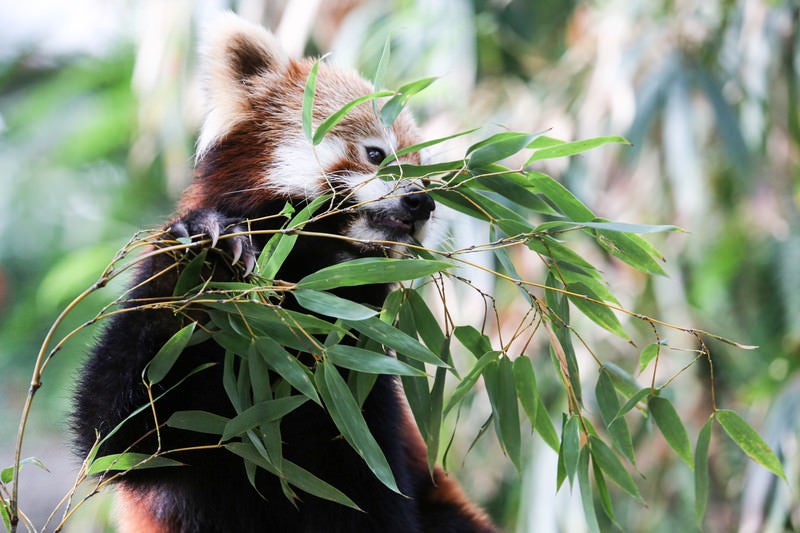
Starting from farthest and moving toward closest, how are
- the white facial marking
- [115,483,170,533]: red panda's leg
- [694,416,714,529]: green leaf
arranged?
the white facial marking → [115,483,170,533]: red panda's leg → [694,416,714,529]: green leaf

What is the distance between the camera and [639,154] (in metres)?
3.99

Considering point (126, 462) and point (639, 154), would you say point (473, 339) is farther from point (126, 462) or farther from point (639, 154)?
point (639, 154)

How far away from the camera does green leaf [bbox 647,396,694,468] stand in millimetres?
1631

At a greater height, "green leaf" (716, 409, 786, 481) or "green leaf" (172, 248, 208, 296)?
"green leaf" (172, 248, 208, 296)

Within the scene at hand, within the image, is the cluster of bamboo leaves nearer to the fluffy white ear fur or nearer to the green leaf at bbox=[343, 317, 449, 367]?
the green leaf at bbox=[343, 317, 449, 367]

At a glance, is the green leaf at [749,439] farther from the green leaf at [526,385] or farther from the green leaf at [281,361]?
the green leaf at [281,361]

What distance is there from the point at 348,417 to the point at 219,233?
0.38 m

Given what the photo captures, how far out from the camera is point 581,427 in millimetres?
1612

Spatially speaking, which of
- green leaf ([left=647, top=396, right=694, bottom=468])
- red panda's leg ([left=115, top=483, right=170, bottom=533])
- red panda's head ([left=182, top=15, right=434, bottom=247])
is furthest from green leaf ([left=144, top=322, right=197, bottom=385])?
green leaf ([left=647, top=396, right=694, bottom=468])

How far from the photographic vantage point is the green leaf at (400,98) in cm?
141

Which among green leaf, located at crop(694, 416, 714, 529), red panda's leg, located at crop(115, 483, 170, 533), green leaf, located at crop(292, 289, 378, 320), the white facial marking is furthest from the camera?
the white facial marking

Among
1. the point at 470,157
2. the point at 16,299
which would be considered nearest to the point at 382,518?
the point at 470,157

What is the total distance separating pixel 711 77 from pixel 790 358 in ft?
4.72

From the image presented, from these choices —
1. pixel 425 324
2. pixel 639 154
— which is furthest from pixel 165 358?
pixel 639 154
